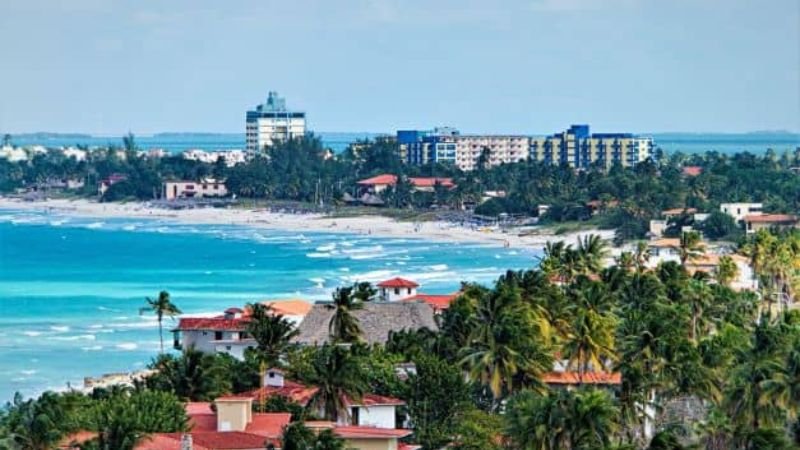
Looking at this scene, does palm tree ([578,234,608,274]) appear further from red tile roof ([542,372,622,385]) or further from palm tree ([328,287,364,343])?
red tile roof ([542,372,622,385])

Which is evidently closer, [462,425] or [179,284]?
[462,425]

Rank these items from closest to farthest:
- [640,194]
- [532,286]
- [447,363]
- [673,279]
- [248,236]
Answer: [447,363] < [532,286] < [673,279] < [640,194] < [248,236]

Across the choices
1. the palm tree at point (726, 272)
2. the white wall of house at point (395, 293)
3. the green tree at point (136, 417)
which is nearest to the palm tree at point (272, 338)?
the green tree at point (136, 417)

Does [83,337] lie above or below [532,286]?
below

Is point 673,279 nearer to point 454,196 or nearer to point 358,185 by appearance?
point 454,196

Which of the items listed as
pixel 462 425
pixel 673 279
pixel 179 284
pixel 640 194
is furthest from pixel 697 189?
pixel 462 425

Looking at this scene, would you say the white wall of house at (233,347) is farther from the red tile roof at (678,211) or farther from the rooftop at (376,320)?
the red tile roof at (678,211)

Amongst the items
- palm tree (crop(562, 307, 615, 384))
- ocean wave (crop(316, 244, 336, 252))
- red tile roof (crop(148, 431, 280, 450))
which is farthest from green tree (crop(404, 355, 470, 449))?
ocean wave (crop(316, 244, 336, 252))
